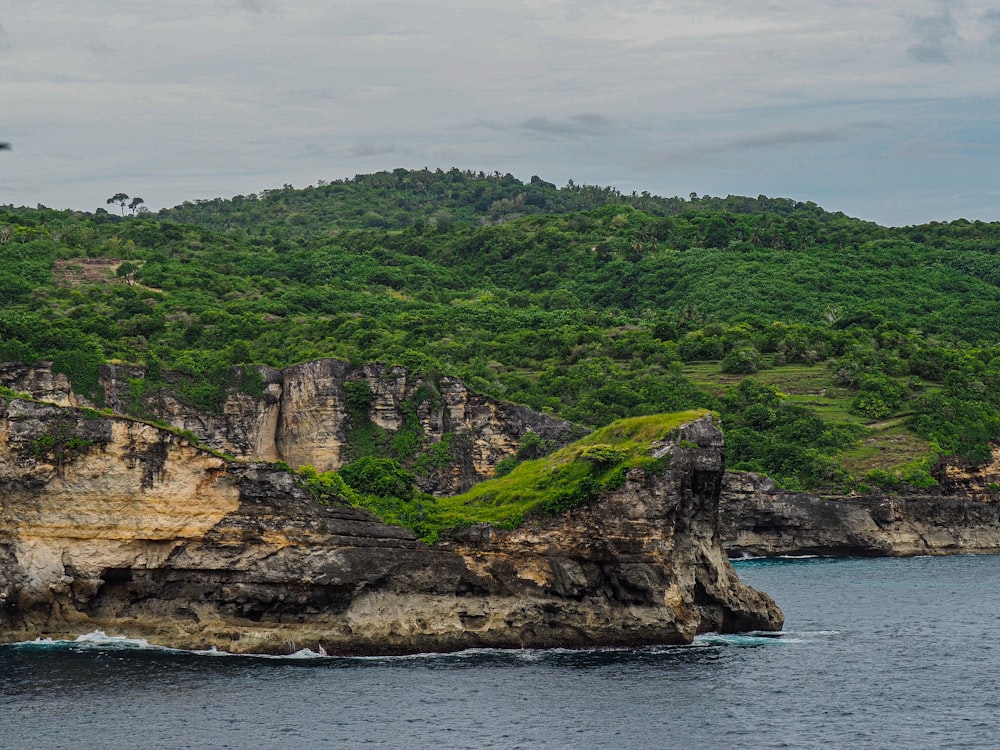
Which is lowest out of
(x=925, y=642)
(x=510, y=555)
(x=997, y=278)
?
(x=925, y=642)

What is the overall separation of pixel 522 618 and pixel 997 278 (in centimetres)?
14200

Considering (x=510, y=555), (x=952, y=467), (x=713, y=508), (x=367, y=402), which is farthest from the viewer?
(x=952, y=467)

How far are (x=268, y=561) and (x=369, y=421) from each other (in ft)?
159

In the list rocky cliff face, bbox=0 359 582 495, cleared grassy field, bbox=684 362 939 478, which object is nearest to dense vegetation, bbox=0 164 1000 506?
cleared grassy field, bbox=684 362 939 478

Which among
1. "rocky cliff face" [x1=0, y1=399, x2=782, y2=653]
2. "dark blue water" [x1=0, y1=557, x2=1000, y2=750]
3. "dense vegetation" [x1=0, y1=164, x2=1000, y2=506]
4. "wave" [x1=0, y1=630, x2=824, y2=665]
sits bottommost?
"dark blue water" [x1=0, y1=557, x2=1000, y2=750]

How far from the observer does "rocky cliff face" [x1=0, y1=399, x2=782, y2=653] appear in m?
52.0

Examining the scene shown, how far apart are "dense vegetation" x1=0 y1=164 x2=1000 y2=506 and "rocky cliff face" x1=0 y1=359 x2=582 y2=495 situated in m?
1.79

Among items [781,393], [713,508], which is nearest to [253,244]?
[781,393]

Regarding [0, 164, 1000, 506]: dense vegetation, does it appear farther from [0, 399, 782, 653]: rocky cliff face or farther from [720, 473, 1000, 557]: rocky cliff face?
[0, 399, 782, 653]: rocky cliff face

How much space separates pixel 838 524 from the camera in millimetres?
103062

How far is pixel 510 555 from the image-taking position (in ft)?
176

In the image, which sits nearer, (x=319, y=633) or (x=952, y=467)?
(x=319, y=633)

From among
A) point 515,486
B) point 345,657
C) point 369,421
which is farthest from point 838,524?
point 345,657

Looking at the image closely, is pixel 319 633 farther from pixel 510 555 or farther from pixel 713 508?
pixel 713 508
